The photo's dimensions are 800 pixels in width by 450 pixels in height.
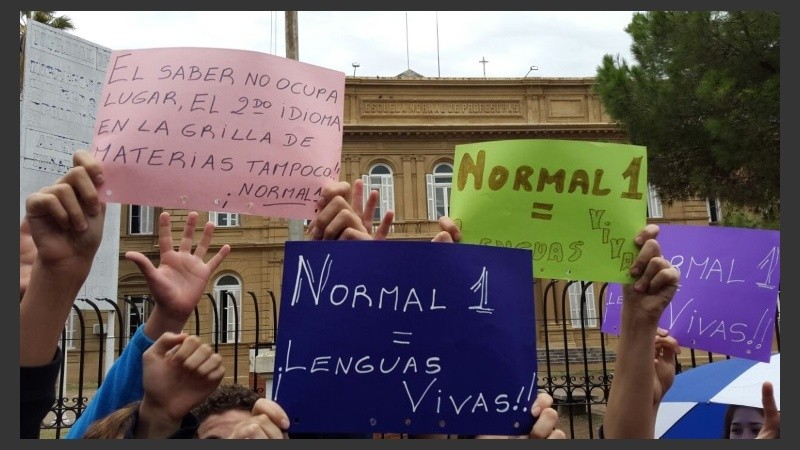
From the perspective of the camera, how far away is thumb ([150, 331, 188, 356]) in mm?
1716

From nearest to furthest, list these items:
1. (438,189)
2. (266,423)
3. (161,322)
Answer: (266,423) < (161,322) < (438,189)

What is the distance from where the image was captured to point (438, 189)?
906 inches

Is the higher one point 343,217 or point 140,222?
point 140,222

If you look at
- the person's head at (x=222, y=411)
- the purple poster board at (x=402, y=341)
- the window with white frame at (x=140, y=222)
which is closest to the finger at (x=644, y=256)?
the purple poster board at (x=402, y=341)

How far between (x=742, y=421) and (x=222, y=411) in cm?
227

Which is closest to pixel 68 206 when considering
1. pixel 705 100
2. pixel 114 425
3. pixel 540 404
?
pixel 114 425

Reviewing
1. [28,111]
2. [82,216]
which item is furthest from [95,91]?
[82,216]

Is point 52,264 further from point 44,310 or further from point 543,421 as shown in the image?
point 543,421

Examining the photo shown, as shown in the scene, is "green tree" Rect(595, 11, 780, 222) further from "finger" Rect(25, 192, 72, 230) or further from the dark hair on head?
"finger" Rect(25, 192, 72, 230)

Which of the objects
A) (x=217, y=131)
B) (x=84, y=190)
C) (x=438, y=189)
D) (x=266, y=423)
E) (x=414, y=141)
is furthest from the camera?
(x=438, y=189)

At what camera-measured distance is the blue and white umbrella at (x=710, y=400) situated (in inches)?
110

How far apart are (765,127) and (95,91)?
7555 millimetres

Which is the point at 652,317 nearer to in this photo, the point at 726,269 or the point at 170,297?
the point at 726,269

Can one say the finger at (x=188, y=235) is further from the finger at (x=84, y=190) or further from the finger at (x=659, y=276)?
the finger at (x=659, y=276)
